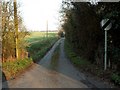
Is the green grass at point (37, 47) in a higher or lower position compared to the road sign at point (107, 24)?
lower

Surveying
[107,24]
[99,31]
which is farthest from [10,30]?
[107,24]

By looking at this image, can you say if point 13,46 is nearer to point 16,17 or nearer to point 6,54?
point 6,54

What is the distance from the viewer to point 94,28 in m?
18.8

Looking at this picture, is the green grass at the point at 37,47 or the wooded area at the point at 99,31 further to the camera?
the green grass at the point at 37,47

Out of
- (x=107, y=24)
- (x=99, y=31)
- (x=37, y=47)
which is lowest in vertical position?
(x=37, y=47)

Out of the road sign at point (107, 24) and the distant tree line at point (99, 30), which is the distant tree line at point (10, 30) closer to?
the distant tree line at point (99, 30)

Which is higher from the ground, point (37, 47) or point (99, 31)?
point (99, 31)

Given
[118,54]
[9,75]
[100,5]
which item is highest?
[100,5]

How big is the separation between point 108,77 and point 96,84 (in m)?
1.40

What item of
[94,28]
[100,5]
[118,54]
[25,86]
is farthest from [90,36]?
[25,86]

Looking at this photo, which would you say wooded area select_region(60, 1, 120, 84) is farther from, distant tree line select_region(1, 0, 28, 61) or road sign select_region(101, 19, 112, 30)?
distant tree line select_region(1, 0, 28, 61)

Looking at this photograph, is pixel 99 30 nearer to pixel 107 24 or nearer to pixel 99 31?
pixel 99 31

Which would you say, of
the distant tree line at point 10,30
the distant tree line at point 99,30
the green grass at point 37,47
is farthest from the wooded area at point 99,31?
the green grass at point 37,47

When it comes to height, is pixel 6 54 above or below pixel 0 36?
below
